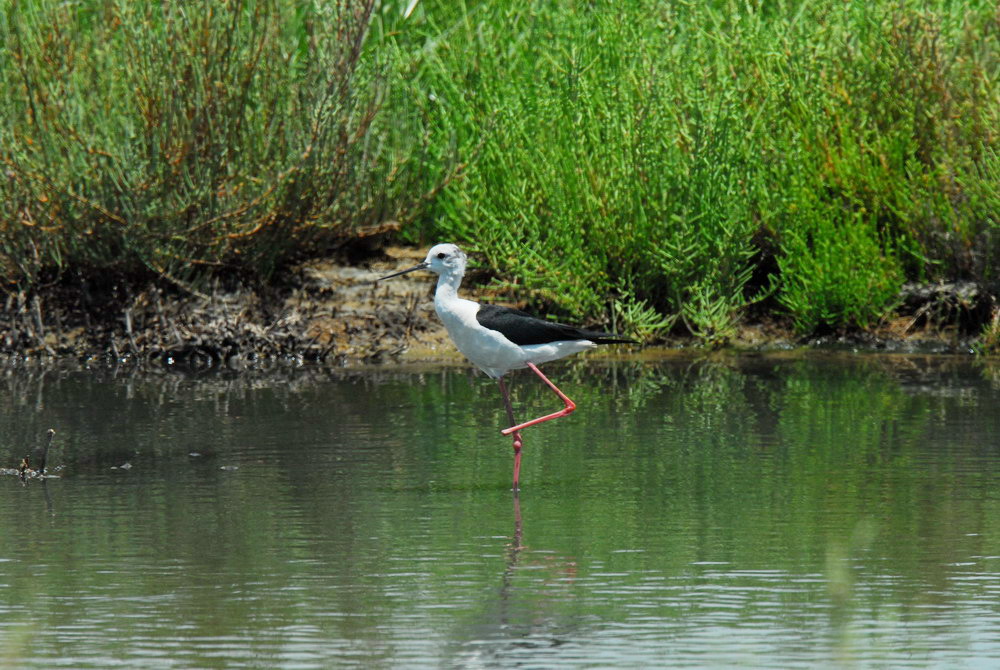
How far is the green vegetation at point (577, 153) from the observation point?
1249 cm

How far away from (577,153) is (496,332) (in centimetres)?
490

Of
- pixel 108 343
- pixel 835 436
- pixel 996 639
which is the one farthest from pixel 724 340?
pixel 996 639

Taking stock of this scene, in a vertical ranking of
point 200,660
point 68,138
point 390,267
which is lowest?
point 200,660

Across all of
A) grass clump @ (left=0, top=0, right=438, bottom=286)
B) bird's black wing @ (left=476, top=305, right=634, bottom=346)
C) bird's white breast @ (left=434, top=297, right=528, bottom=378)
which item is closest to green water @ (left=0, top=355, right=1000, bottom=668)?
bird's white breast @ (left=434, top=297, right=528, bottom=378)

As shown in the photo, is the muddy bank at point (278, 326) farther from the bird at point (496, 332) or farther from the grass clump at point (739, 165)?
the bird at point (496, 332)

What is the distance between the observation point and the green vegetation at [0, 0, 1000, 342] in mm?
12492

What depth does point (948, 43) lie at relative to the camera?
1320 centimetres

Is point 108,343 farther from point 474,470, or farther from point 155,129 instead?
point 474,470

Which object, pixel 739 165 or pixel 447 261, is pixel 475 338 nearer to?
pixel 447 261

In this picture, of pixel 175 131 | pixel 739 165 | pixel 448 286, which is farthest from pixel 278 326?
pixel 448 286

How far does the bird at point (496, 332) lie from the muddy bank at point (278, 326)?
4313mm

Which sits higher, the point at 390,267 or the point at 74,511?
the point at 390,267

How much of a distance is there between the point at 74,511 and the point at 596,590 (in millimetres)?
2661

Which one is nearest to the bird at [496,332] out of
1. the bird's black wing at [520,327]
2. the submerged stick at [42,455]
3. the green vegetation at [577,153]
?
the bird's black wing at [520,327]
